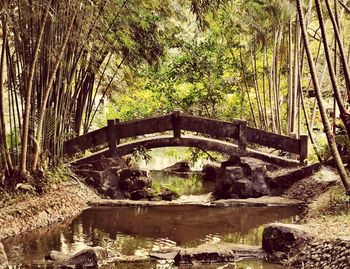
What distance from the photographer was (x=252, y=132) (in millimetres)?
12375

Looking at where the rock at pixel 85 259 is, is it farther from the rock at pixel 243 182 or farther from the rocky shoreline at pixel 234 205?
the rock at pixel 243 182

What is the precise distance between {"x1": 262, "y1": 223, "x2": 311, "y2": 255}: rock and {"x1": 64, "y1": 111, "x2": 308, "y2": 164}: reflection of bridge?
526 cm

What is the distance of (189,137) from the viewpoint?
1243 centimetres

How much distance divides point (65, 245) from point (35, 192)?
1647 millimetres

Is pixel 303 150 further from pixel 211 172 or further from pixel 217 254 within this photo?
pixel 217 254

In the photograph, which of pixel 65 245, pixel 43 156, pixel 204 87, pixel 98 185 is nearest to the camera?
pixel 65 245

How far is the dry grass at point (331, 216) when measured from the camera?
7011 millimetres

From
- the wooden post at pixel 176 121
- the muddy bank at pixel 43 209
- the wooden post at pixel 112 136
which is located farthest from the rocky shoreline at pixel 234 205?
the wooden post at pixel 176 121

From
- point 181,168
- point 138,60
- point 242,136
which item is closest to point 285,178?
point 242,136

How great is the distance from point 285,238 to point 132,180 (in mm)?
5658

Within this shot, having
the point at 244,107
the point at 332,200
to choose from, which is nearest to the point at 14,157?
the point at 332,200

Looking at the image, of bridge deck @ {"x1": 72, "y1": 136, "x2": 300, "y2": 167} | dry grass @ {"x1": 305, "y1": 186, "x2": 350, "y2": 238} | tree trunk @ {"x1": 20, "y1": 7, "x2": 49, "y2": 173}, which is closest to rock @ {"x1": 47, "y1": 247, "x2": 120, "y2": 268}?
dry grass @ {"x1": 305, "y1": 186, "x2": 350, "y2": 238}

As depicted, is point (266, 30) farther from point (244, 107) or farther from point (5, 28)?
point (5, 28)

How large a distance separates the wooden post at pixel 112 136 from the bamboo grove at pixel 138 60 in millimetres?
826
